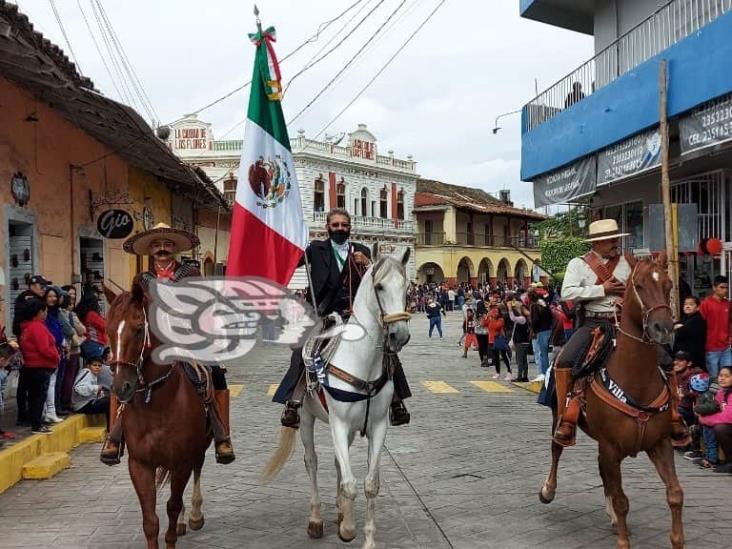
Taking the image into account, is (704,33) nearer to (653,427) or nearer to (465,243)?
(653,427)

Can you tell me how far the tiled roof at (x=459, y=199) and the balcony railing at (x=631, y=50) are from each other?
4145 centimetres

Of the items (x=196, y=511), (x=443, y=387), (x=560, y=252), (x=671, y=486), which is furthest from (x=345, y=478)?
(x=560, y=252)

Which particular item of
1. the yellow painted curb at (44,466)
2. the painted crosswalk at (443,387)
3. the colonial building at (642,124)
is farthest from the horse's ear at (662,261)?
the painted crosswalk at (443,387)

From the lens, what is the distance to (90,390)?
10.2 metres

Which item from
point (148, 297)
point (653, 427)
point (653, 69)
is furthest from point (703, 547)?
point (653, 69)

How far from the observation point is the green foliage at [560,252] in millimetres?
17125

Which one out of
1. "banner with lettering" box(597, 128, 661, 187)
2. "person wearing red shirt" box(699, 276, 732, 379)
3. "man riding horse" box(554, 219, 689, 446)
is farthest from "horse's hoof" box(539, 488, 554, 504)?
"banner with lettering" box(597, 128, 661, 187)

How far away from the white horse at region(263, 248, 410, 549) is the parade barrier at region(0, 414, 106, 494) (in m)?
3.41

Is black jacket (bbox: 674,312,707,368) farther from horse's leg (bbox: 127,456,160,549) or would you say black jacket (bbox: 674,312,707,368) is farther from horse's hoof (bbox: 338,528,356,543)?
horse's leg (bbox: 127,456,160,549)

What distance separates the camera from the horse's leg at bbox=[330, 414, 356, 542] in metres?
5.60

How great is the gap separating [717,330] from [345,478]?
7.39 meters

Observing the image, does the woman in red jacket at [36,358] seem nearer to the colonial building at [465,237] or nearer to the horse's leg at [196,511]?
the horse's leg at [196,511]

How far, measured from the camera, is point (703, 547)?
18.5 feet

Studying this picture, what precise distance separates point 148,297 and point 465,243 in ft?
189
